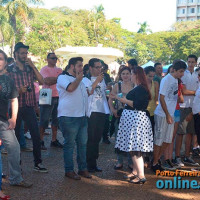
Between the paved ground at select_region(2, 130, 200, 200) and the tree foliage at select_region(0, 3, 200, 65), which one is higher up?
the tree foliage at select_region(0, 3, 200, 65)

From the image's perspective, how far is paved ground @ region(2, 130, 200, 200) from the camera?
453 centimetres

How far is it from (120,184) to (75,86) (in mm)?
1616

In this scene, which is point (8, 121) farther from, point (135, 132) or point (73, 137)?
point (135, 132)

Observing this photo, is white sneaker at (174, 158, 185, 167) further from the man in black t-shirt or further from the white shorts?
the man in black t-shirt

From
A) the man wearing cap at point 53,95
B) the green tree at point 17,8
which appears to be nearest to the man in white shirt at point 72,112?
the man wearing cap at point 53,95

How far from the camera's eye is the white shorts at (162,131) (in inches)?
226

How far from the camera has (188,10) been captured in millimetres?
112500

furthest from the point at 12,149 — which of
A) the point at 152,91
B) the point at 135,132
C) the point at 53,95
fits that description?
the point at 53,95

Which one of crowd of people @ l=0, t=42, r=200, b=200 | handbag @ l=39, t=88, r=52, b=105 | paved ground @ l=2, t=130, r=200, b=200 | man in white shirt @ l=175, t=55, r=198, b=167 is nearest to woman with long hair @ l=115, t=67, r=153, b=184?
crowd of people @ l=0, t=42, r=200, b=200

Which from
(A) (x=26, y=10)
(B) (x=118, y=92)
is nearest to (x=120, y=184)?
(B) (x=118, y=92)

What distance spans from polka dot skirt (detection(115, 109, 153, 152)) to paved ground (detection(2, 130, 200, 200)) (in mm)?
565

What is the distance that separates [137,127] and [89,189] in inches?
44.8

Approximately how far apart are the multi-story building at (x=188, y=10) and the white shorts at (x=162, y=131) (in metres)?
112

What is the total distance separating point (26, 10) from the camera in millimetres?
32188
